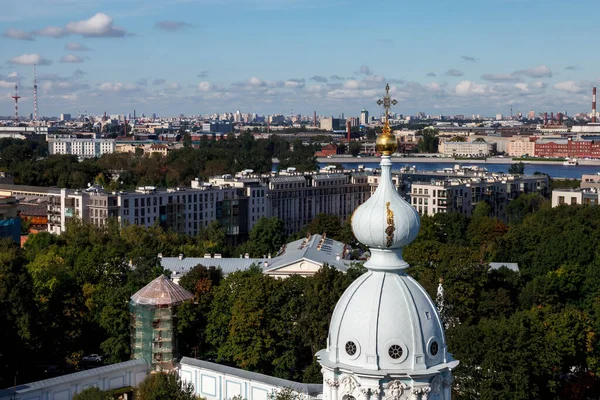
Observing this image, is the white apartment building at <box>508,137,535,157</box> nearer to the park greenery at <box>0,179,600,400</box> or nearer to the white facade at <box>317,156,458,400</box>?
the park greenery at <box>0,179,600,400</box>

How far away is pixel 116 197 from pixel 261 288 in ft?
109

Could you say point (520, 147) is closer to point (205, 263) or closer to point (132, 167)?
point (132, 167)

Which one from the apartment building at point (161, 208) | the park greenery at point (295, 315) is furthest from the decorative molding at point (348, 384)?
the apartment building at point (161, 208)

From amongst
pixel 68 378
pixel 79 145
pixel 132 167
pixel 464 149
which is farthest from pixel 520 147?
pixel 68 378

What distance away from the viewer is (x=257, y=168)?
100750 millimetres

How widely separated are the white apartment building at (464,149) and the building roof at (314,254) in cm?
14731

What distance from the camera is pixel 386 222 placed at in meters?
9.50

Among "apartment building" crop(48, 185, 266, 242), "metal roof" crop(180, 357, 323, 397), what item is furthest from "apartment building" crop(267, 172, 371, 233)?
"metal roof" crop(180, 357, 323, 397)

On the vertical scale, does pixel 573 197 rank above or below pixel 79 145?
below

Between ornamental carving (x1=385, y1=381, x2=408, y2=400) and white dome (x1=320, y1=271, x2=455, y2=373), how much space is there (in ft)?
0.47

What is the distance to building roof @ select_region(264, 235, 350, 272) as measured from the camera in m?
38.7

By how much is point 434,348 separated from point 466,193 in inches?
2645

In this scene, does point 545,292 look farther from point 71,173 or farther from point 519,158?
point 519,158

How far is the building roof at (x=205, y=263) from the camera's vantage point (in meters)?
39.2
